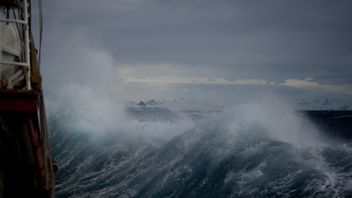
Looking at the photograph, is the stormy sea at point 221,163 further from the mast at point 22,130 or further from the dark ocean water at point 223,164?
the mast at point 22,130

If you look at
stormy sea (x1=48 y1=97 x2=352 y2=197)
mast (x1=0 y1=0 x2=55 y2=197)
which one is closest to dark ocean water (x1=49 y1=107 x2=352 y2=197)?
stormy sea (x1=48 y1=97 x2=352 y2=197)

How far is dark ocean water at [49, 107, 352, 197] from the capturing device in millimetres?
11789

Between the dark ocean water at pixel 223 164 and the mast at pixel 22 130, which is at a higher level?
the mast at pixel 22 130

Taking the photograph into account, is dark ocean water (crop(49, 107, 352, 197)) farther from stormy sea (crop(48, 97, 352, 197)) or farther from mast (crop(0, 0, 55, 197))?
mast (crop(0, 0, 55, 197))

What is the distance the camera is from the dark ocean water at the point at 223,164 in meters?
11.8

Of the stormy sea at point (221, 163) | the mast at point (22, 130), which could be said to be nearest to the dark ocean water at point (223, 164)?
the stormy sea at point (221, 163)

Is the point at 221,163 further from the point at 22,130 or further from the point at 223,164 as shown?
the point at 22,130

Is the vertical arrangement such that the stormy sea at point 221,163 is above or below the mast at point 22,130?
below

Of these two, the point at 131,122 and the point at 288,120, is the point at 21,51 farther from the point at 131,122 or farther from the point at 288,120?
the point at 131,122

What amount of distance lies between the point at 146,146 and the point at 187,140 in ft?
12.9

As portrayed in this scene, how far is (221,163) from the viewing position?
47.7 feet

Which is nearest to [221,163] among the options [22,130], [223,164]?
[223,164]

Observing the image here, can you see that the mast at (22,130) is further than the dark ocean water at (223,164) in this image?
No

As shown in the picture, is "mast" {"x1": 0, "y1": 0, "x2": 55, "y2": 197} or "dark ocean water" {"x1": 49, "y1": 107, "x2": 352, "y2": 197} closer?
"mast" {"x1": 0, "y1": 0, "x2": 55, "y2": 197}
